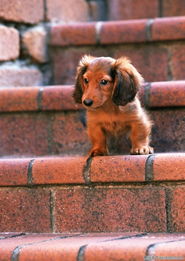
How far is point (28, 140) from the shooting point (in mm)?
3016

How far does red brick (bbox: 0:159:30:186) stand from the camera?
2504 millimetres

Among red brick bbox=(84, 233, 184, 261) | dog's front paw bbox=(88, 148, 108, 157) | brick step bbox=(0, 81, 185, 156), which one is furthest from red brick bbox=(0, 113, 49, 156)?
red brick bbox=(84, 233, 184, 261)

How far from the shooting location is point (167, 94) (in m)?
2.77

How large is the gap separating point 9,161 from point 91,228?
430 mm

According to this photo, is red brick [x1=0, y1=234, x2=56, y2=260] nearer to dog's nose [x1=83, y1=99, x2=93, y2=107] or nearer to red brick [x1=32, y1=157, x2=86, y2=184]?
red brick [x1=32, y1=157, x2=86, y2=184]

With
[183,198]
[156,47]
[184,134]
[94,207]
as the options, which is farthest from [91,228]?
[156,47]

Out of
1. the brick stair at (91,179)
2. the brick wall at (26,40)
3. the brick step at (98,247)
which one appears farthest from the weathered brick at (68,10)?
the brick step at (98,247)

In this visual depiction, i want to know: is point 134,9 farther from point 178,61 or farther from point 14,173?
point 14,173

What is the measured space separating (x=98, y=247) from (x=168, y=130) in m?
0.89

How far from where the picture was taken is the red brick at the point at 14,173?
2.50m

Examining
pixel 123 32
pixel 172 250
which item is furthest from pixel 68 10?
pixel 172 250

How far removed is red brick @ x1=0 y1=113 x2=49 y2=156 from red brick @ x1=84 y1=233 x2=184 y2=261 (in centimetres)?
98

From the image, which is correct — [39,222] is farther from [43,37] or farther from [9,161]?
[43,37]

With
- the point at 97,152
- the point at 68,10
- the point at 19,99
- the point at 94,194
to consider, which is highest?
the point at 68,10
